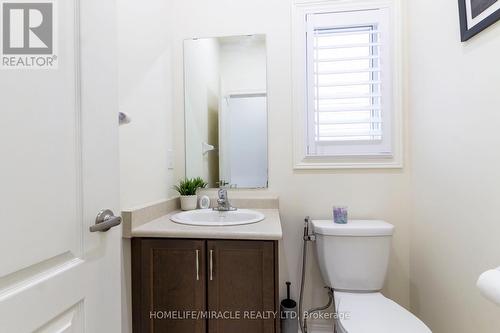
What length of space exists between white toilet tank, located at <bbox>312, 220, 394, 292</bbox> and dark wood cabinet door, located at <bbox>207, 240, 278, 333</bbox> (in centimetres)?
47

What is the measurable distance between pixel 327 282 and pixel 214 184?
895 mm

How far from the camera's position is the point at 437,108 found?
129cm

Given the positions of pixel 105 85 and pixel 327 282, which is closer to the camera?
pixel 105 85

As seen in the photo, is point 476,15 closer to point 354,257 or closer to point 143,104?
point 354,257

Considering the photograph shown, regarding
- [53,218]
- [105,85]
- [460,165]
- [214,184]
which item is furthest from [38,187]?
[460,165]

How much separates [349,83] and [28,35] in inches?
59.9

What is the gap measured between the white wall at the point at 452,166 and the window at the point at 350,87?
137 millimetres

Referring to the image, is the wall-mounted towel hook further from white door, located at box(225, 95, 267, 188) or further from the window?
the window

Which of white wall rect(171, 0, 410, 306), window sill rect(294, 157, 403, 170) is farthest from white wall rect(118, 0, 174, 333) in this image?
window sill rect(294, 157, 403, 170)

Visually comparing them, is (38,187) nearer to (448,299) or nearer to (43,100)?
(43,100)

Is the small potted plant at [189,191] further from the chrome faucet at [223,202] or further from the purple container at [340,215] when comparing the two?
the purple container at [340,215]

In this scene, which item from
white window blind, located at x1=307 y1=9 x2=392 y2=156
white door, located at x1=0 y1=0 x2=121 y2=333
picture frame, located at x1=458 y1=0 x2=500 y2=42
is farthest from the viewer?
white window blind, located at x1=307 y1=9 x2=392 y2=156

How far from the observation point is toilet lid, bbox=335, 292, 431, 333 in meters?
1.00

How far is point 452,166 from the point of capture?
117 cm
